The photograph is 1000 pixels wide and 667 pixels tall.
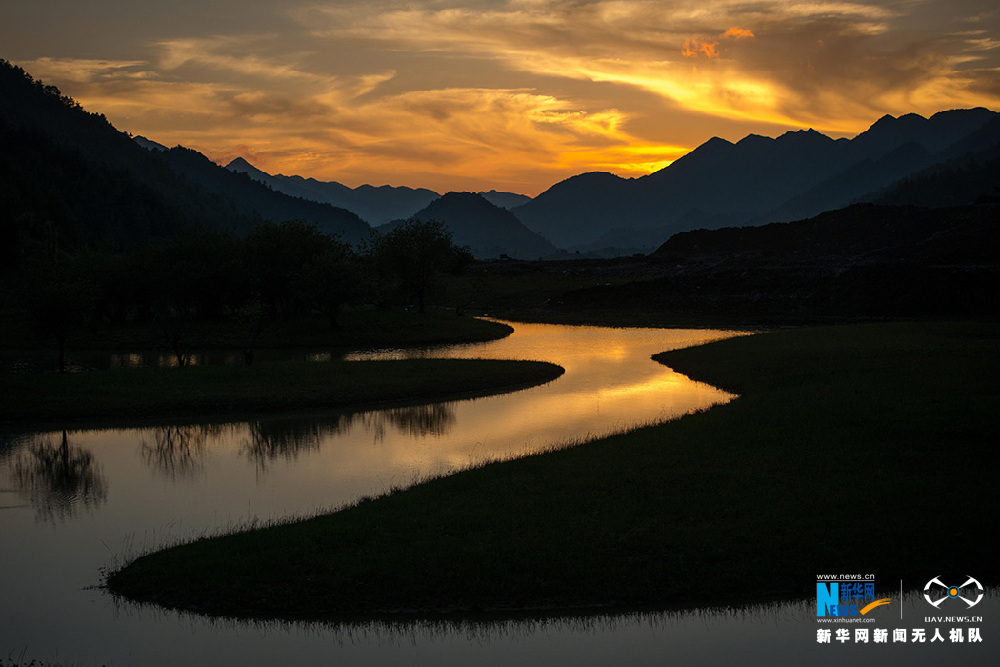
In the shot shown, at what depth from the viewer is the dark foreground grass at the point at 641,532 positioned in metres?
17.3

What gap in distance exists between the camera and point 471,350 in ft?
219

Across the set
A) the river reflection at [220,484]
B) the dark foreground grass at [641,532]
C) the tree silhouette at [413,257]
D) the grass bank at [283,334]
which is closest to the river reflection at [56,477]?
the river reflection at [220,484]

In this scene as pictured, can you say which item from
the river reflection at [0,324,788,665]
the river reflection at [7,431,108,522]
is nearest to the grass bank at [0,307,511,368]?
the river reflection at [0,324,788,665]

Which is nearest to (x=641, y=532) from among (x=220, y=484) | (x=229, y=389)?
(x=220, y=484)

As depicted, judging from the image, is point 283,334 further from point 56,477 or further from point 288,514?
point 288,514

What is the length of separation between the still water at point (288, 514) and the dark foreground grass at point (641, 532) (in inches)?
30.1

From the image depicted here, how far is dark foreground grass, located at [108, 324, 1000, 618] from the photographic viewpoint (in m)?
17.3

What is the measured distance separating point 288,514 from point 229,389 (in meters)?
21.0

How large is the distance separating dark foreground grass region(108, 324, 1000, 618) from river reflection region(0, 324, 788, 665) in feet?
3.91

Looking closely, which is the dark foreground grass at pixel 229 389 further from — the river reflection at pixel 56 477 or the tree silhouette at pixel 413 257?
the tree silhouette at pixel 413 257

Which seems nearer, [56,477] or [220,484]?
[220,484]

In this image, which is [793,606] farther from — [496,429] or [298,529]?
[496,429]

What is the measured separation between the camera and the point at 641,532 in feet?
63.0

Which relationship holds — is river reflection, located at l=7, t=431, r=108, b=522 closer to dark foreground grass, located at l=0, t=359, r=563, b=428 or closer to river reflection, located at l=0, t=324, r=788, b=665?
river reflection, located at l=0, t=324, r=788, b=665
